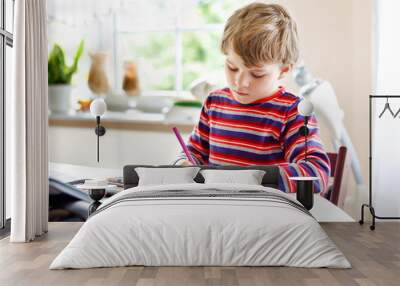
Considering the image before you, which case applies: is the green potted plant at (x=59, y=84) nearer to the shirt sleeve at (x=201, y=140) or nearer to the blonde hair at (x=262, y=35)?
the shirt sleeve at (x=201, y=140)

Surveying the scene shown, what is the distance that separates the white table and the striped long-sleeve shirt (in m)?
0.17

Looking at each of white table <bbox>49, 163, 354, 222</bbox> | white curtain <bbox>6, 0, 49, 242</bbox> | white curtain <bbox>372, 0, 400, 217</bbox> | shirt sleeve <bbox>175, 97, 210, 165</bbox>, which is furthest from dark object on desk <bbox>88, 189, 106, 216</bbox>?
white curtain <bbox>372, 0, 400, 217</bbox>

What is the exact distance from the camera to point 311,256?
4.14m

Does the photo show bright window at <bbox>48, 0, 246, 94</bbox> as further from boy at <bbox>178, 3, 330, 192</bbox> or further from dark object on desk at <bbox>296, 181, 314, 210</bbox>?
dark object on desk at <bbox>296, 181, 314, 210</bbox>

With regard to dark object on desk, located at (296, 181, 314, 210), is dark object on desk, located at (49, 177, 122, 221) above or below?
below

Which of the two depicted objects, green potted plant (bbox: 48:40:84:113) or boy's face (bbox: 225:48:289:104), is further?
green potted plant (bbox: 48:40:84:113)

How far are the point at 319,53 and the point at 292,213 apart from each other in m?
2.56

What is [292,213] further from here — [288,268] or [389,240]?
[389,240]

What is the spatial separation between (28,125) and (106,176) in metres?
1.32

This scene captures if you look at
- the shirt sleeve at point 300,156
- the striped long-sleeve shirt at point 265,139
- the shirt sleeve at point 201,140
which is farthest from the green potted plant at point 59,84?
the shirt sleeve at point 300,156

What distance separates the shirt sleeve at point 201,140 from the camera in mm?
6363

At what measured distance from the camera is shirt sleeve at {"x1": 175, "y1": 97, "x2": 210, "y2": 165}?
6363mm

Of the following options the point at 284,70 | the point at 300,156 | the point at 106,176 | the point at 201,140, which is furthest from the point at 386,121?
the point at 106,176

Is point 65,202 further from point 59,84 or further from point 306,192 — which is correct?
point 306,192
